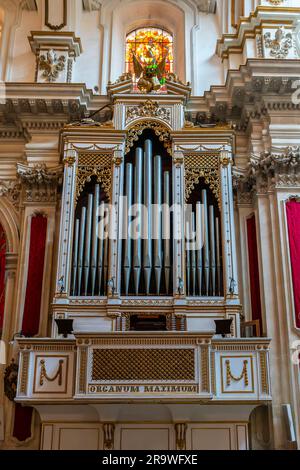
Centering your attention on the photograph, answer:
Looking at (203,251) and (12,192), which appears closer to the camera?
(203,251)

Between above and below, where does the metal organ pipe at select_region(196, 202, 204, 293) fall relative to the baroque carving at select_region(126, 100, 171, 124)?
below

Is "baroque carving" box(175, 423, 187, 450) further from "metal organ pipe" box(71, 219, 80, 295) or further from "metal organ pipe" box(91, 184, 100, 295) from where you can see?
"metal organ pipe" box(71, 219, 80, 295)

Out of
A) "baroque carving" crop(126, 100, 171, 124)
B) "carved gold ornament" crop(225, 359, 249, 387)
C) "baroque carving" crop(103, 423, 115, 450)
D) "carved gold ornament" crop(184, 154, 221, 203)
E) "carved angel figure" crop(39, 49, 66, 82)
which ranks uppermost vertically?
"carved angel figure" crop(39, 49, 66, 82)

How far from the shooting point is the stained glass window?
14.1 metres

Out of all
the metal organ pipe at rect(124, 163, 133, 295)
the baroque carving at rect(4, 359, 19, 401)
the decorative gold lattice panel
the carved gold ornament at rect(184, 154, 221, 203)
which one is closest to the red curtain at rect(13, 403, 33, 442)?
the baroque carving at rect(4, 359, 19, 401)

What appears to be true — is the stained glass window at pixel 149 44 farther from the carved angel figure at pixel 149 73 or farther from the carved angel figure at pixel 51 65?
the carved angel figure at pixel 51 65

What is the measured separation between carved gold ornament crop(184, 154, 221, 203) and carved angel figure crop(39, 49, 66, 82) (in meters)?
3.74

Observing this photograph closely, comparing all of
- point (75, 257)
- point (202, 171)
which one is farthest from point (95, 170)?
point (202, 171)

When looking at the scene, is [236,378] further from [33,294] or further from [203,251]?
[33,294]

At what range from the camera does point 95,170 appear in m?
11.2

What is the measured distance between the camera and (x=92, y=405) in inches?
369

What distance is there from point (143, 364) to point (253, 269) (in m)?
3.23
